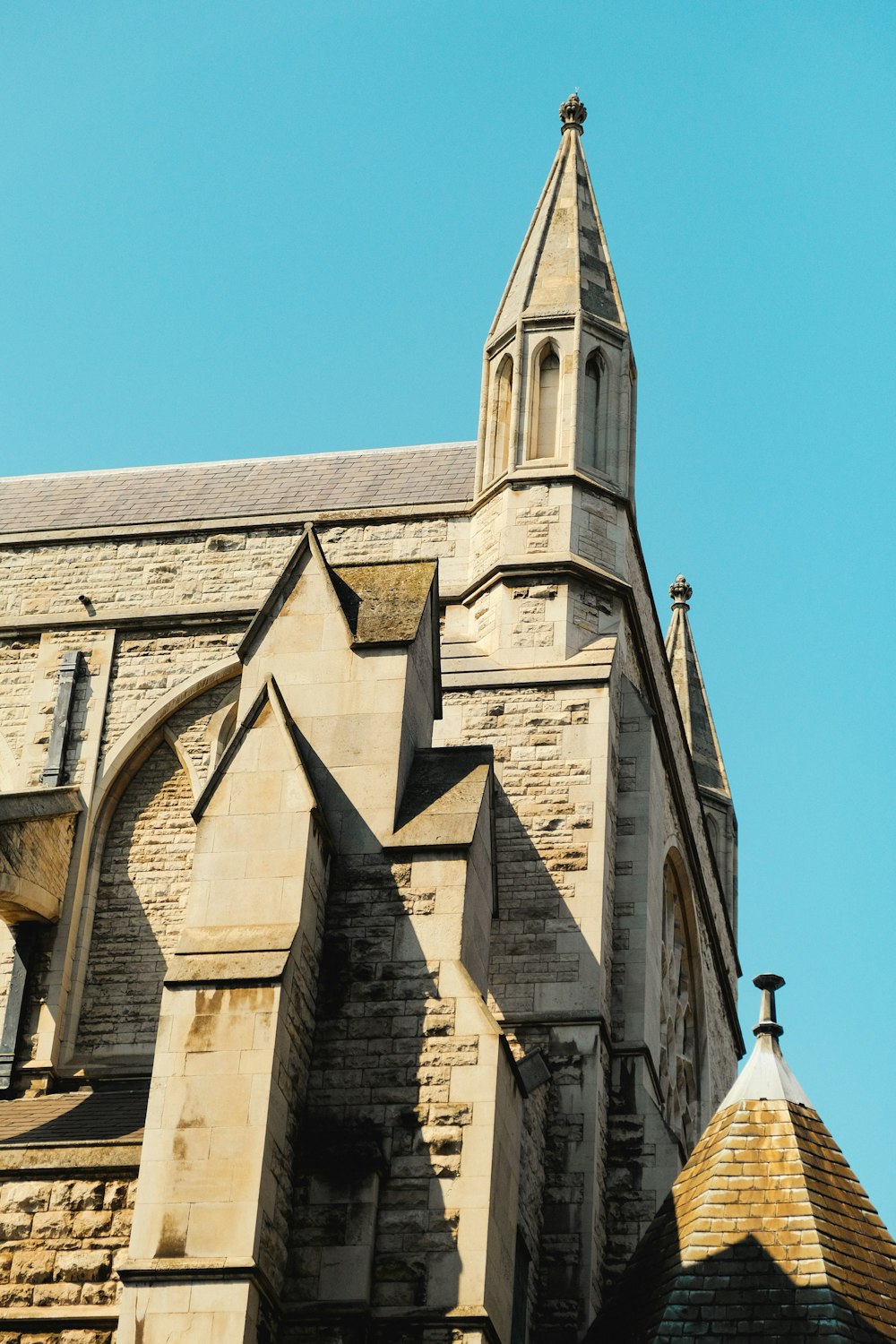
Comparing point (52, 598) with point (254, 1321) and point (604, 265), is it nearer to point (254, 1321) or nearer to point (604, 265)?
point (604, 265)

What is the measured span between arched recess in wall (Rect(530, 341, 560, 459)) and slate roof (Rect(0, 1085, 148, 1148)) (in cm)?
657

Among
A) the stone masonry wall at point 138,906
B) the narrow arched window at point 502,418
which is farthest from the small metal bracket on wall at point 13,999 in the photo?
the narrow arched window at point 502,418

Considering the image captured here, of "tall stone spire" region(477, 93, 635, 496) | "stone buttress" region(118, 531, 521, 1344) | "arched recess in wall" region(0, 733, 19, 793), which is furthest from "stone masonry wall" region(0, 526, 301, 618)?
"stone buttress" region(118, 531, 521, 1344)

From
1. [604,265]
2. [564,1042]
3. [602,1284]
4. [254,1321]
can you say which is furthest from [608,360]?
[254,1321]

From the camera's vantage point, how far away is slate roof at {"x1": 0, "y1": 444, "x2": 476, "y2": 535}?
21906 millimetres

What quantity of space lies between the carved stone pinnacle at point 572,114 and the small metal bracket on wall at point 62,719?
7.20 m

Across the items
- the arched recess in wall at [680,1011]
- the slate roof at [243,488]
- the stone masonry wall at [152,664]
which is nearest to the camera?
the stone masonry wall at [152,664]

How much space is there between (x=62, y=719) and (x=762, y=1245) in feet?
30.9

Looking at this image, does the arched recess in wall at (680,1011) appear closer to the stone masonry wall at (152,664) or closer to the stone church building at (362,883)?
the stone church building at (362,883)

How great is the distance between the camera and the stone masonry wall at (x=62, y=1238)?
486 inches

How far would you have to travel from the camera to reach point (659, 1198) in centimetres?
1700

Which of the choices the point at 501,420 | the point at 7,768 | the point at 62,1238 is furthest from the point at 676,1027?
the point at 62,1238

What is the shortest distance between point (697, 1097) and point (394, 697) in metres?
10.2

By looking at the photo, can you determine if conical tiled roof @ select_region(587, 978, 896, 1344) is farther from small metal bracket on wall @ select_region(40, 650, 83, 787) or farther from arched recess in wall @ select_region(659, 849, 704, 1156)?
small metal bracket on wall @ select_region(40, 650, 83, 787)
